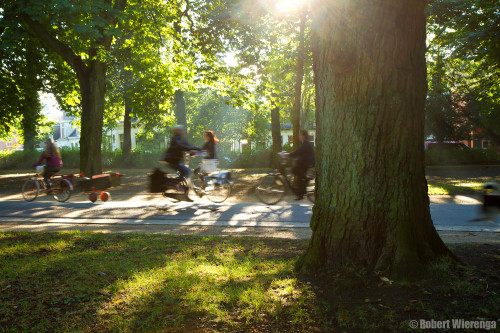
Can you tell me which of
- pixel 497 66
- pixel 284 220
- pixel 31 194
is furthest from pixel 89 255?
pixel 497 66

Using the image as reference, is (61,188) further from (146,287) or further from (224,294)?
(224,294)

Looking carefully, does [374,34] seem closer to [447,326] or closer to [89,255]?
[447,326]

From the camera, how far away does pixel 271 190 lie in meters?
11.4

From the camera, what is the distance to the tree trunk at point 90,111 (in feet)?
57.4

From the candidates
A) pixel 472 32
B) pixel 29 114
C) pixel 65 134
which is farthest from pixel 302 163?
pixel 65 134

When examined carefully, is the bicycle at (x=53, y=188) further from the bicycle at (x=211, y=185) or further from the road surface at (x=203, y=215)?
the bicycle at (x=211, y=185)

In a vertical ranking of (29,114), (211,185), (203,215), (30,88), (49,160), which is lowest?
(203,215)

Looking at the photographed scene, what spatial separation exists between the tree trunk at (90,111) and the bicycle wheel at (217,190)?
27.2 feet

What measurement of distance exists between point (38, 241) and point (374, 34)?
5720 mm

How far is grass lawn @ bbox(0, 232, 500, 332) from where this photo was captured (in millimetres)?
3324

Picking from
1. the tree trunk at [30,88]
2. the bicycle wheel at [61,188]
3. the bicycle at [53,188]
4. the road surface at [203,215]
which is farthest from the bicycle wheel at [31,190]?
the tree trunk at [30,88]

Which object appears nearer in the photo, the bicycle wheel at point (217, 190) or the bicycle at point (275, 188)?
the bicycle wheel at point (217, 190)

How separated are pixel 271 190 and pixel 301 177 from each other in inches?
36.0

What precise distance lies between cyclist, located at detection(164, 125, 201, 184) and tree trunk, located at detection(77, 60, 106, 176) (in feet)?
27.7
